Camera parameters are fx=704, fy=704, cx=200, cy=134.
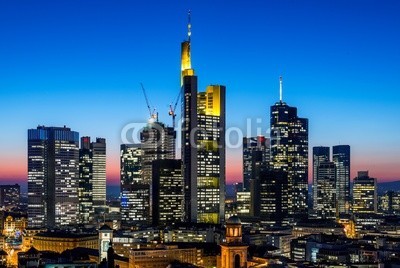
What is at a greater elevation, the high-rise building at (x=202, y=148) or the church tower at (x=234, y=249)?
the high-rise building at (x=202, y=148)

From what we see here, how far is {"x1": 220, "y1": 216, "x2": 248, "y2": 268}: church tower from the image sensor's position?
56.6 metres

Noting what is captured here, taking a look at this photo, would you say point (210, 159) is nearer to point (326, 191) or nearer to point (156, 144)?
point (156, 144)

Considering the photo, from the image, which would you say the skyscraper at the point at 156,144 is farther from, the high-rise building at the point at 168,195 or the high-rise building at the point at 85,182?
the high-rise building at the point at 168,195

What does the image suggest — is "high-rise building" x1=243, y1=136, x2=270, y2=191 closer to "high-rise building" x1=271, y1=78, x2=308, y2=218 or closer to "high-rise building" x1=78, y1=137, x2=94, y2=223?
"high-rise building" x1=271, y1=78, x2=308, y2=218

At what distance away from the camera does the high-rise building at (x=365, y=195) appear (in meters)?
175

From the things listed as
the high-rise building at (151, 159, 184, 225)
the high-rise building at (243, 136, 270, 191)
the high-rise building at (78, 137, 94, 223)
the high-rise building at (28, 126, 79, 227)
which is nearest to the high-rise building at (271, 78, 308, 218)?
the high-rise building at (243, 136, 270, 191)

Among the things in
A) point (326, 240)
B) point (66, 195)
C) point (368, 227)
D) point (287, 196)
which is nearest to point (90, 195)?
point (66, 195)

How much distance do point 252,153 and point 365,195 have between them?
30379mm

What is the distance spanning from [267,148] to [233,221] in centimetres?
12366

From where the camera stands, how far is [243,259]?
187 ft

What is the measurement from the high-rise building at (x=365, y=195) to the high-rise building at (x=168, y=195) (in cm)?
6349

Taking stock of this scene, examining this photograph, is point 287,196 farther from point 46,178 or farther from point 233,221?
point 233,221

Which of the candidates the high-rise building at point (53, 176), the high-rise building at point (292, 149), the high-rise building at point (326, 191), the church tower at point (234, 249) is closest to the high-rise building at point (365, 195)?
the high-rise building at point (326, 191)

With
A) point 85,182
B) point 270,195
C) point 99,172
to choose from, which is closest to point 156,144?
point 85,182
